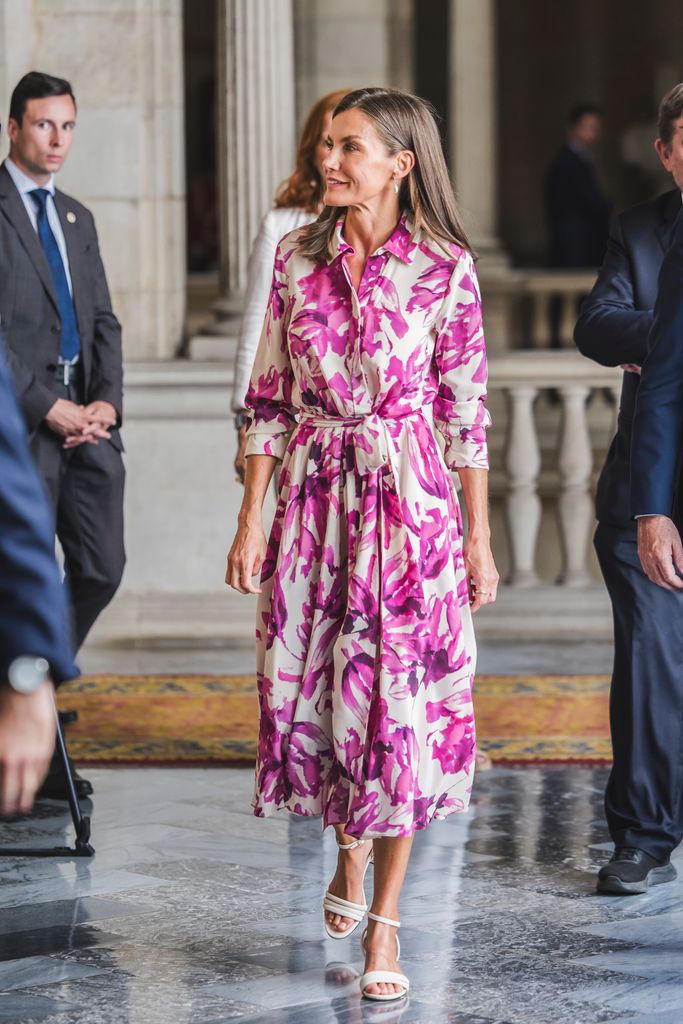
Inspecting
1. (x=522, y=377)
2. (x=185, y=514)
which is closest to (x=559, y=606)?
(x=522, y=377)

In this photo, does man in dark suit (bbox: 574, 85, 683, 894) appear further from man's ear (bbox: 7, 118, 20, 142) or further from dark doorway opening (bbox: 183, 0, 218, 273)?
dark doorway opening (bbox: 183, 0, 218, 273)

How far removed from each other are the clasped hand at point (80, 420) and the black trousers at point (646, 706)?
63.6 inches

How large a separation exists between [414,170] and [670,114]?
771mm

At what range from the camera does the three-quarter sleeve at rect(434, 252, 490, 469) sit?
385 cm

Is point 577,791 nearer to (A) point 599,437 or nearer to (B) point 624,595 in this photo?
(B) point 624,595

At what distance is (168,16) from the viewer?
8.23 m

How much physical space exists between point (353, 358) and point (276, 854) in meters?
1.63

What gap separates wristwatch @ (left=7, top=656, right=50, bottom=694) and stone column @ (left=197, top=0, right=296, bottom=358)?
21.3 feet

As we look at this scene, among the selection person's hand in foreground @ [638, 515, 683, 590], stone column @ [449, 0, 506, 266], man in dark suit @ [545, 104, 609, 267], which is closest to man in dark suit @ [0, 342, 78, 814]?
person's hand in foreground @ [638, 515, 683, 590]

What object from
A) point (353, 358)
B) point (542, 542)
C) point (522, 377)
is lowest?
point (542, 542)

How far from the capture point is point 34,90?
534 cm

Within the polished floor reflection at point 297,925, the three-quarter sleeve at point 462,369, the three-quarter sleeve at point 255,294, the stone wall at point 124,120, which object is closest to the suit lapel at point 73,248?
the three-quarter sleeve at point 255,294

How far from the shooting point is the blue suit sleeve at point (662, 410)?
396cm

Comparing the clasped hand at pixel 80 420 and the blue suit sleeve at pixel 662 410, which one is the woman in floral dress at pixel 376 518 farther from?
the clasped hand at pixel 80 420
